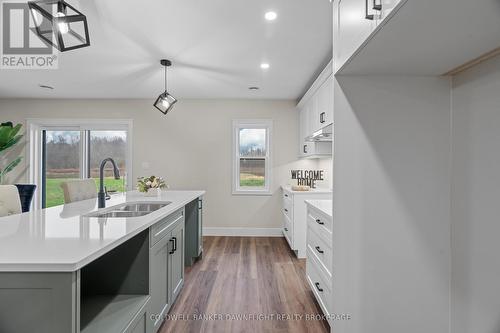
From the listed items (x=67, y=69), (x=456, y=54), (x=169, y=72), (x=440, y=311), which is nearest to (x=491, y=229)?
(x=440, y=311)

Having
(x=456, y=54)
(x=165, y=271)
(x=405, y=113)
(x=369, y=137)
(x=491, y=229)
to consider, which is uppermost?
(x=456, y=54)

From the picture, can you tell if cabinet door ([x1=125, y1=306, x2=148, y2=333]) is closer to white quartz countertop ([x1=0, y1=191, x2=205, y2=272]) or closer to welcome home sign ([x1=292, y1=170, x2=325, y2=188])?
white quartz countertop ([x1=0, y1=191, x2=205, y2=272])

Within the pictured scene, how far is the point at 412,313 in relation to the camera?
3.89 feet

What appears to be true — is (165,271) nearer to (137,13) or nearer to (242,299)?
(242,299)

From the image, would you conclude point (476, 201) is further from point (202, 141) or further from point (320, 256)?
point (202, 141)

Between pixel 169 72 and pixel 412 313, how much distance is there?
11.8ft

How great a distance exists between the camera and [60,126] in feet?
16.3

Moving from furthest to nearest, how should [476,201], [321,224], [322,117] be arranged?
[322,117], [321,224], [476,201]

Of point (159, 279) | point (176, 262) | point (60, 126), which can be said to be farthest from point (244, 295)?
point (60, 126)

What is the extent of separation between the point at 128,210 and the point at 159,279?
910mm

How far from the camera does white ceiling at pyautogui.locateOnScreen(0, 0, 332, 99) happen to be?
7.09 ft

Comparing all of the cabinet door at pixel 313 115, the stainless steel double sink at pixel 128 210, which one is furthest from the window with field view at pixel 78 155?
the cabinet door at pixel 313 115

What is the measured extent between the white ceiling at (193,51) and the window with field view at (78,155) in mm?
809

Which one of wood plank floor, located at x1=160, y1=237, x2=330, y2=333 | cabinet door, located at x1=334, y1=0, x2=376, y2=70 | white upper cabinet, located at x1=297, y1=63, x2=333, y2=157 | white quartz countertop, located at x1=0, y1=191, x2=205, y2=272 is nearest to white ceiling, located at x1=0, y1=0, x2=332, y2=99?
white upper cabinet, located at x1=297, y1=63, x2=333, y2=157
